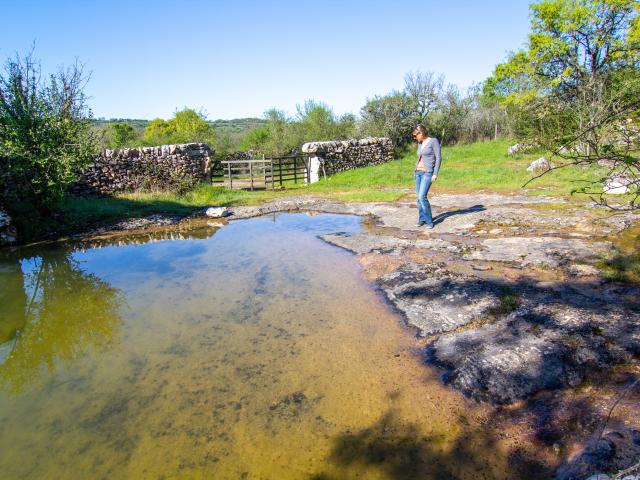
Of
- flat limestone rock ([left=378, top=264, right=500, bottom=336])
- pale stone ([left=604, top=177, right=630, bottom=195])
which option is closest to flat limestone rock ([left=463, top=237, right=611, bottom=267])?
pale stone ([left=604, top=177, right=630, bottom=195])

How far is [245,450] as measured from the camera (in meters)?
2.50

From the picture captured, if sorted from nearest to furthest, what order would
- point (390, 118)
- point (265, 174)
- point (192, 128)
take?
point (265, 174)
point (390, 118)
point (192, 128)

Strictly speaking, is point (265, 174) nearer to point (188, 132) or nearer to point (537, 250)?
point (537, 250)

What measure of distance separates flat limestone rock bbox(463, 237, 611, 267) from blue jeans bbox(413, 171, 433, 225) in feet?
5.09

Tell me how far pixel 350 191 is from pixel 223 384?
37.2ft

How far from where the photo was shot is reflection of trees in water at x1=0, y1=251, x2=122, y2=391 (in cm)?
377

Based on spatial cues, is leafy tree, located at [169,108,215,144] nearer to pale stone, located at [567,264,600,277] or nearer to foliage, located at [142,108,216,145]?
foliage, located at [142,108,216,145]

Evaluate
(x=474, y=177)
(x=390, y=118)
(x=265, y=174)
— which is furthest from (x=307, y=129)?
(x=474, y=177)

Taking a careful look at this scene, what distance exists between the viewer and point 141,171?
13.3 meters

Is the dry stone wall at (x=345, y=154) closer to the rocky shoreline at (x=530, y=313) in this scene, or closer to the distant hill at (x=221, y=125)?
the rocky shoreline at (x=530, y=313)

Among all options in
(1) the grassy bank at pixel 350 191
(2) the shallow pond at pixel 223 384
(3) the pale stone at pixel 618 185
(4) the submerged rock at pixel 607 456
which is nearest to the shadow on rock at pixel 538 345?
(2) the shallow pond at pixel 223 384

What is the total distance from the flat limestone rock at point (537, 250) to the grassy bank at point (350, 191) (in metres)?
2.82

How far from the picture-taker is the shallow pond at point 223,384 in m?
2.42

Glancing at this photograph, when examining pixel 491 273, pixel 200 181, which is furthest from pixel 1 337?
pixel 200 181
